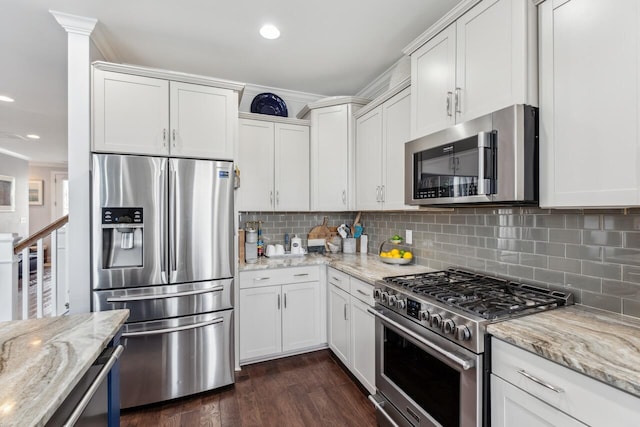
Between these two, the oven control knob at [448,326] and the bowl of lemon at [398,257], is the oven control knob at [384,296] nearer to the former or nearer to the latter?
the oven control knob at [448,326]

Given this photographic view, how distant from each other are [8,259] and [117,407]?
2.02 metres

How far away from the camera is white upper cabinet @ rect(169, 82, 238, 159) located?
2.35m

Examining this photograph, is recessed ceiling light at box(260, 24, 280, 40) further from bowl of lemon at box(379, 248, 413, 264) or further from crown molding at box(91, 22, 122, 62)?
bowl of lemon at box(379, 248, 413, 264)

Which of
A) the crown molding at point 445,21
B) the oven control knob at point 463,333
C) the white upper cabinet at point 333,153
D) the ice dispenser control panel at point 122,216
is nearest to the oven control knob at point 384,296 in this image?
the oven control knob at point 463,333

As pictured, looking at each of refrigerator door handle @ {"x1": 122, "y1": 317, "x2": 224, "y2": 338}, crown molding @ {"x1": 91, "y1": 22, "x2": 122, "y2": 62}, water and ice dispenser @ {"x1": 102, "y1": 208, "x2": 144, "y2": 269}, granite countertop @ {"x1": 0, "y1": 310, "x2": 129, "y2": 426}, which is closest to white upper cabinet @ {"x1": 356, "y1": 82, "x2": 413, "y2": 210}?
refrigerator door handle @ {"x1": 122, "y1": 317, "x2": 224, "y2": 338}

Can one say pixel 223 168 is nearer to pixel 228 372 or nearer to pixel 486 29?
pixel 228 372

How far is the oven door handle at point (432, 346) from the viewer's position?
52.2 inches

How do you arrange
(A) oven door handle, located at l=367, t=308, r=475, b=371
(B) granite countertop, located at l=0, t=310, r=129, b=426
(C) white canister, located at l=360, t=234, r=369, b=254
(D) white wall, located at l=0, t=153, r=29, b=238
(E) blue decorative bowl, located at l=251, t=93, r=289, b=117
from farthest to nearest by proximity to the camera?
(D) white wall, located at l=0, t=153, r=29, b=238, (C) white canister, located at l=360, t=234, r=369, b=254, (E) blue decorative bowl, located at l=251, t=93, r=289, b=117, (A) oven door handle, located at l=367, t=308, r=475, b=371, (B) granite countertop, located at l=0, t=310, r=129, b=426

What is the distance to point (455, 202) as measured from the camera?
67.6 inches

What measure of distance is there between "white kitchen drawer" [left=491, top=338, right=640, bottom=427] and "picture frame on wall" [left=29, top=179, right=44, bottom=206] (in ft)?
33.2

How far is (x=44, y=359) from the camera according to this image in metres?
0.96

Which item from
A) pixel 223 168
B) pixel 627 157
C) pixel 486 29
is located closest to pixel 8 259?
pixel 223 168

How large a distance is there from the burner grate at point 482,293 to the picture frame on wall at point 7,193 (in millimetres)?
8338

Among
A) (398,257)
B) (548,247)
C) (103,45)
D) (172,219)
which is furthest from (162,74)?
(548,247)
